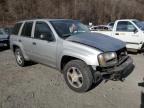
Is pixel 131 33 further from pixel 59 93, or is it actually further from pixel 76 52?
pixel 59 93

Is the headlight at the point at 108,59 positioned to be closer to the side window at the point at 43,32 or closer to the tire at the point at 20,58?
the side window at the point at 43,32

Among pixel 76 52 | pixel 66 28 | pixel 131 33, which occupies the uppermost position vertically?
pixel 66 28

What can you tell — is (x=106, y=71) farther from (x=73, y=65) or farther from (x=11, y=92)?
(x=11, y=92)

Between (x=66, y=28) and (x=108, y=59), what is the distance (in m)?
1.76

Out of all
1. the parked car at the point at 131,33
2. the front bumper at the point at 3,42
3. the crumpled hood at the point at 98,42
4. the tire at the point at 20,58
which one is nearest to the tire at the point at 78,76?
the crumpled hood at the point at 98,42

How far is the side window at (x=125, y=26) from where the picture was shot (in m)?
9.17

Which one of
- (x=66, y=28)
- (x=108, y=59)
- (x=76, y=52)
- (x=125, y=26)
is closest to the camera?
(x=108, y=59)

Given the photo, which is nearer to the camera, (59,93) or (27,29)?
(59,93)

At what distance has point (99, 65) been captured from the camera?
4.38 meters

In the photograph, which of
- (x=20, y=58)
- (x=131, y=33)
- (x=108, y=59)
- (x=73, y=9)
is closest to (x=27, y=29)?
(x=20, y=58)

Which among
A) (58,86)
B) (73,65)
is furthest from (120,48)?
(58,86)

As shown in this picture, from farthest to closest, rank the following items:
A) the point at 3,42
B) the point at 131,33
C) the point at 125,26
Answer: the point at 3,42 < the point at 125,26 < the point at 131,33

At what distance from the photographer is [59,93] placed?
4.85 meters

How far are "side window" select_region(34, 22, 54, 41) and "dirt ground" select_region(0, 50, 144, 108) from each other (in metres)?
1.31
